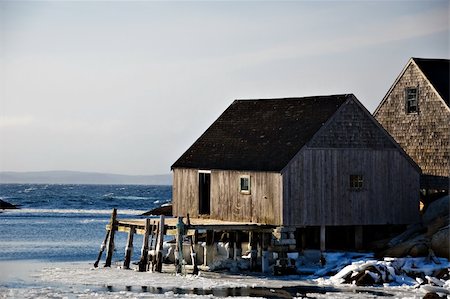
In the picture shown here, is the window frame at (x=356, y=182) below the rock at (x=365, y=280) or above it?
above

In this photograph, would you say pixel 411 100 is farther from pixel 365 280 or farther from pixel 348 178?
pixel 365 280

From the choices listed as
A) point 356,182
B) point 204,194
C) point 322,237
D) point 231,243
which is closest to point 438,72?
point 356,182

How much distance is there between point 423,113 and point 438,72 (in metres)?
2.10

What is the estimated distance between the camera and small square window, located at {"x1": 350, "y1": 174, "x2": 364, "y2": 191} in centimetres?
4850

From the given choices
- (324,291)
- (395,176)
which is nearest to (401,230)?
(395,176)

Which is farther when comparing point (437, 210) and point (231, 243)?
point (231, 243)

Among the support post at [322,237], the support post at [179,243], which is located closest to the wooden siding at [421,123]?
the support post at [322,237]

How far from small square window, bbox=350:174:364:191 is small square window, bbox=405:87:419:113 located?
296 inches

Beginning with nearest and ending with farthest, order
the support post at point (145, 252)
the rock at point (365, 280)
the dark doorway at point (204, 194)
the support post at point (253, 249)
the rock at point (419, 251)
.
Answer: the rock at point (365, 280) → the rock at point (419, 251) → the support post at point (145, 252) → the support post at point (253, 249) → the dark doorway at point (204, 194)

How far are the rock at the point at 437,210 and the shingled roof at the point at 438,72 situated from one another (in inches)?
207

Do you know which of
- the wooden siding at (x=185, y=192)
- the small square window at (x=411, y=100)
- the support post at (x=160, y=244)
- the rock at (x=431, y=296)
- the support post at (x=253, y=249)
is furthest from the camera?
the small square window at (x=411, y=100)

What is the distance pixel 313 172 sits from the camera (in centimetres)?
4762

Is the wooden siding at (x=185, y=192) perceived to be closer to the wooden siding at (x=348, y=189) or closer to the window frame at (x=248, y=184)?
the window frame at (x=248, y=184)

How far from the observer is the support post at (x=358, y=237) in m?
49.5
